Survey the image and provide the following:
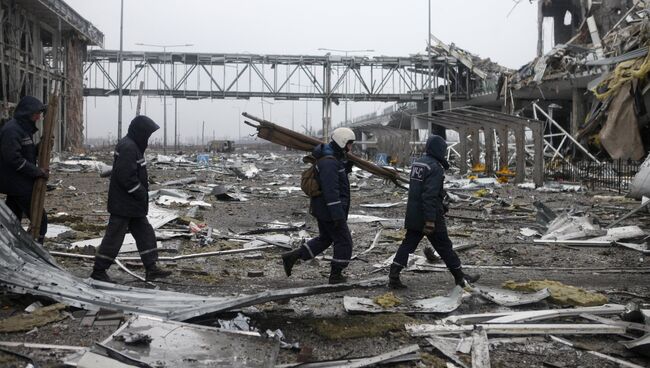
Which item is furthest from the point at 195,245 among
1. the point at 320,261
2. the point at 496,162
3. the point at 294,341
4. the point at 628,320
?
the point at 496,162

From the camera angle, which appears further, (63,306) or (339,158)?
(339,158)

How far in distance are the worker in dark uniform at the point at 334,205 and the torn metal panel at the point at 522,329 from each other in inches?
60.7

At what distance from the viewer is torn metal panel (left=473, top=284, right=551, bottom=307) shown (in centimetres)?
536

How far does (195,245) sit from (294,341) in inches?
187

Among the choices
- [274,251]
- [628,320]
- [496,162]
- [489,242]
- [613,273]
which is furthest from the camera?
[496,162]

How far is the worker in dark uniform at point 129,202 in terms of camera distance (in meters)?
5.86

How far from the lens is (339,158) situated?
20.3 ft

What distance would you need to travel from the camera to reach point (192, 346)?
13.2 feet

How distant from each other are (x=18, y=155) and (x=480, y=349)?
476 cm

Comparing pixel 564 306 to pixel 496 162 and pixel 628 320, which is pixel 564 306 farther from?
pixel 496 162

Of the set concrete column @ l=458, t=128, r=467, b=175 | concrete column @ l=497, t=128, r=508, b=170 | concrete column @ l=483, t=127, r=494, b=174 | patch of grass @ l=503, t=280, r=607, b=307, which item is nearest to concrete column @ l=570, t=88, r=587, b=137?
concrete column @ l=458, t=128, r=467, b=175

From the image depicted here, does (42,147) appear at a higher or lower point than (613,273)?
higher

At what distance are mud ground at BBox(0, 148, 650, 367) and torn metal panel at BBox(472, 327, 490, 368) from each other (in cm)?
9

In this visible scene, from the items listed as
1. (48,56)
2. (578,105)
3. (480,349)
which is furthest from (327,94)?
(480,349)
